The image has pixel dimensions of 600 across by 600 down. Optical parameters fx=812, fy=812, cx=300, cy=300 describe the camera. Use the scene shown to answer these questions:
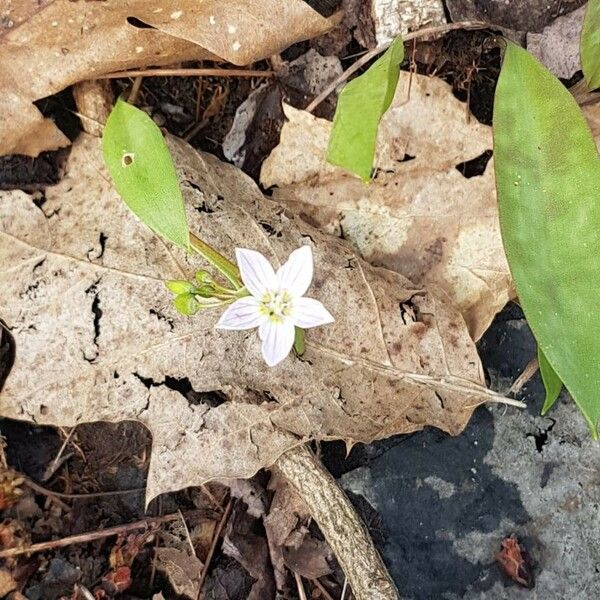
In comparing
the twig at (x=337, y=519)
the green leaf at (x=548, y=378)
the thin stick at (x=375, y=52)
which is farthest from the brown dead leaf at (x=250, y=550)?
the thin stick at (x=375, y=52)

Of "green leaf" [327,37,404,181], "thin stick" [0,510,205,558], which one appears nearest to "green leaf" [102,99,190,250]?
"green leaf" [327,37,404,181]

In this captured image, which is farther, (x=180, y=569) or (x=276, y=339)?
(x=180, y=569)

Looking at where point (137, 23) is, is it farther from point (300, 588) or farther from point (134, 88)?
Result: point (300, 588)

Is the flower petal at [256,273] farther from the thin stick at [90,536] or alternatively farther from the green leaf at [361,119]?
the thin stick at [90,536]

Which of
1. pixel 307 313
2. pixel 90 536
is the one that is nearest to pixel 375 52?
pixel 307 313

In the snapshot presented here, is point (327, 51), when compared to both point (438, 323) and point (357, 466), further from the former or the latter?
point (357, 466)

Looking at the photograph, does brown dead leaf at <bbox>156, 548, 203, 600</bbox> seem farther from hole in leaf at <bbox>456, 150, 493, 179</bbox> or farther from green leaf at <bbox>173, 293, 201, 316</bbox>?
hole in leaf at <bbox>456, 150, 493, 179</bbox>
